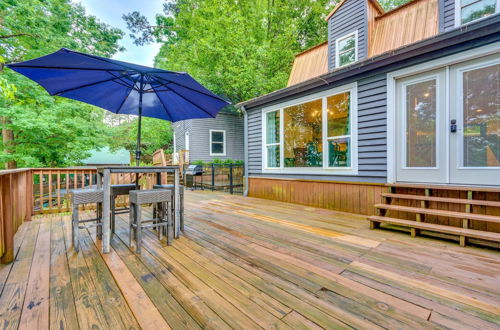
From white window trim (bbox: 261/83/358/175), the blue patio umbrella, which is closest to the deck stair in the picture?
white window trim (bbox: 261/83/358/175)

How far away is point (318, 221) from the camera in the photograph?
3617 mm

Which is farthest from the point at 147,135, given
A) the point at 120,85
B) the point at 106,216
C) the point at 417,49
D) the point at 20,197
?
the point at 417,49

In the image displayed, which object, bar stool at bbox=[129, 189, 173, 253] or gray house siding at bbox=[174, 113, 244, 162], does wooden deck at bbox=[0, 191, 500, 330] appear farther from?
gray house siding at bbox=[174, 113, 244, 162]

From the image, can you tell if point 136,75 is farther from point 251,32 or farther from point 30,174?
point 251,32

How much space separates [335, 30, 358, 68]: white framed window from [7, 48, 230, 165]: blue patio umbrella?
207 inches

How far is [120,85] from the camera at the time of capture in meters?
3.21

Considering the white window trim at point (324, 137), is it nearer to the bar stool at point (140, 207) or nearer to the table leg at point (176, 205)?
the table leg at point (176, 205)

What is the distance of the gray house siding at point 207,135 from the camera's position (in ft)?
37.1

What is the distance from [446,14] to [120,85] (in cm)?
679

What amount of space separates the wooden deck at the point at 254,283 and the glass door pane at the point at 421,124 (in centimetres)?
131

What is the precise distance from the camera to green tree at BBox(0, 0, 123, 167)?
21.5 ft

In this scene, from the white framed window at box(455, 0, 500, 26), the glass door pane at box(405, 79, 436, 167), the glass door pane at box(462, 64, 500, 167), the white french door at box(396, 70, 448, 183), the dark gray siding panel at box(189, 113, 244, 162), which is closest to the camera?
the glass door pane at box(462, 64, 500, 167)

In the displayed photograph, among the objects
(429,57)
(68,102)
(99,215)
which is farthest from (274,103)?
(68,102)

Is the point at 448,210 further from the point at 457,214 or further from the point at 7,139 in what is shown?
the point at 7,139
